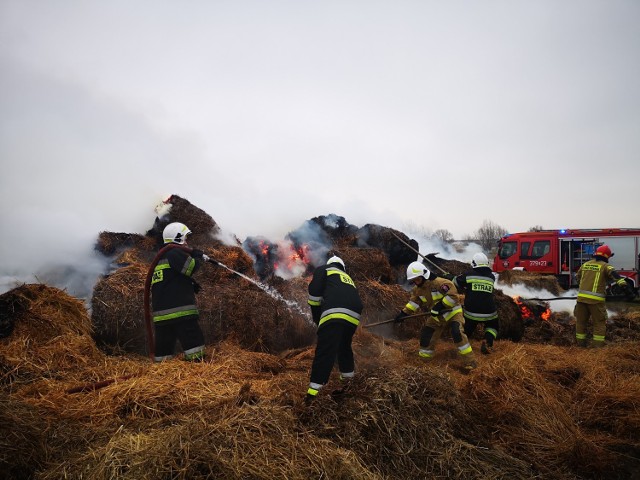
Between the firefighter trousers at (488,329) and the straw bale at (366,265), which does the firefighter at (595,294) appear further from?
the straw bale at (366,265)

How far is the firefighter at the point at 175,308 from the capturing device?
5.34m

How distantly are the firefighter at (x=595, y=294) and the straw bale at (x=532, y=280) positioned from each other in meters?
9.20

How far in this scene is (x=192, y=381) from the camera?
427 cm

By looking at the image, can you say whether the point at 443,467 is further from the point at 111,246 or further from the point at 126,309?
the point at 111,246

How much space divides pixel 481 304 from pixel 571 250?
13.3 metres

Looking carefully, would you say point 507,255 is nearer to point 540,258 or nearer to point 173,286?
point 540,258

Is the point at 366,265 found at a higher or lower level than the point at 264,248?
lower

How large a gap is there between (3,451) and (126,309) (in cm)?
407

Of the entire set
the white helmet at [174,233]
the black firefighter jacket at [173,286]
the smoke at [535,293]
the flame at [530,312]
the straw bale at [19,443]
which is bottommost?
the smoke at [535,293]

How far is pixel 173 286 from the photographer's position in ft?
18.0

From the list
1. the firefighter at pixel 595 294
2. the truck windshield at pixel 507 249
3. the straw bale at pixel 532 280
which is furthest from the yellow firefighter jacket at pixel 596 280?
the truck windshield at pixel 507 249

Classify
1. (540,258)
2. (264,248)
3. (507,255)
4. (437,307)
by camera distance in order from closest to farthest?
(437,307), (264,248), (540,258), (507,255)

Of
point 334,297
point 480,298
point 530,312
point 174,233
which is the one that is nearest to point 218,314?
point 174,233

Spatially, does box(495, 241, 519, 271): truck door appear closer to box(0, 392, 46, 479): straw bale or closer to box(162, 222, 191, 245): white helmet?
box(162, 222, 191, 245): white helmet
